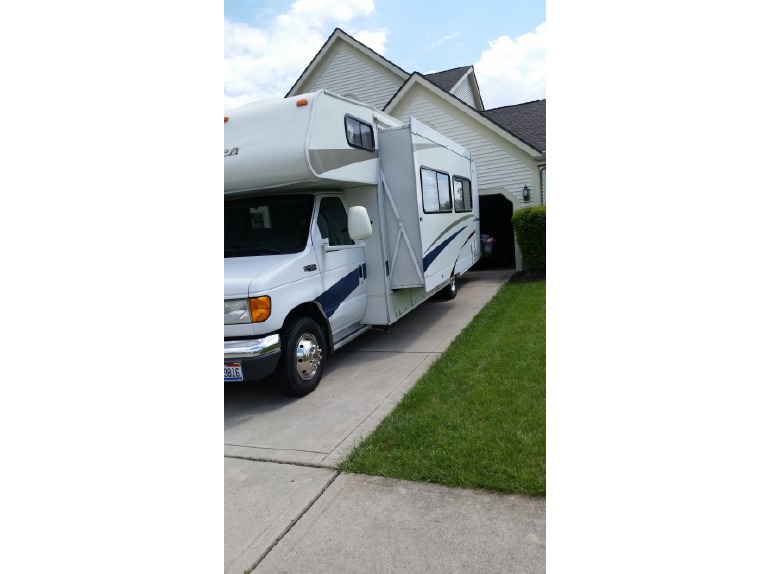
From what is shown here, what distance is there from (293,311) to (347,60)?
14480 mm

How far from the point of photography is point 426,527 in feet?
9.22

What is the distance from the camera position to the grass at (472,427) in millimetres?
3299

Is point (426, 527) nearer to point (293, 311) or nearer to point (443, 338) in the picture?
point (293, 311)

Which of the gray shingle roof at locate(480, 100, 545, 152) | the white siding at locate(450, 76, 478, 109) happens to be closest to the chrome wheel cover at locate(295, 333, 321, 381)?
the gray shingle roof at locate(480, 100, 545, 152)

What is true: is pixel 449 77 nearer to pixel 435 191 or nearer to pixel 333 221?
pixel 435 191

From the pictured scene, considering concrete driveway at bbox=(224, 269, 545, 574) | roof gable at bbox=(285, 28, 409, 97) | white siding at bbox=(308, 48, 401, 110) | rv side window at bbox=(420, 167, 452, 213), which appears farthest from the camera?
white siding at bbox=(308, 48, 401, 110)

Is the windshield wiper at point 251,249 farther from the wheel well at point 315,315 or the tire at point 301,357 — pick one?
the tire at point 301,357

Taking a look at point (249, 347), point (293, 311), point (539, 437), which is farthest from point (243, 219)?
point (539, 437)

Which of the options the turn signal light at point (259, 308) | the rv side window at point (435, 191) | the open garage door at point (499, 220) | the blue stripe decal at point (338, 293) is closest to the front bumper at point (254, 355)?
the turn signal light at point (259, 308)

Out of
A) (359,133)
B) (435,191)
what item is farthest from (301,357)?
(435,191)

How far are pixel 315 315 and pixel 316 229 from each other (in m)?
0.95

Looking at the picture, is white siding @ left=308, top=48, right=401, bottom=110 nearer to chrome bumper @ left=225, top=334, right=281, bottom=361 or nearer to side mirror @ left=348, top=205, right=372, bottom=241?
side mirror @ left=348, top=205, right=372, bottom=241

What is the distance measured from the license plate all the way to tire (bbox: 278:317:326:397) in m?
0.47

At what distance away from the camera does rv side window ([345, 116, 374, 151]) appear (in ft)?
19.0
